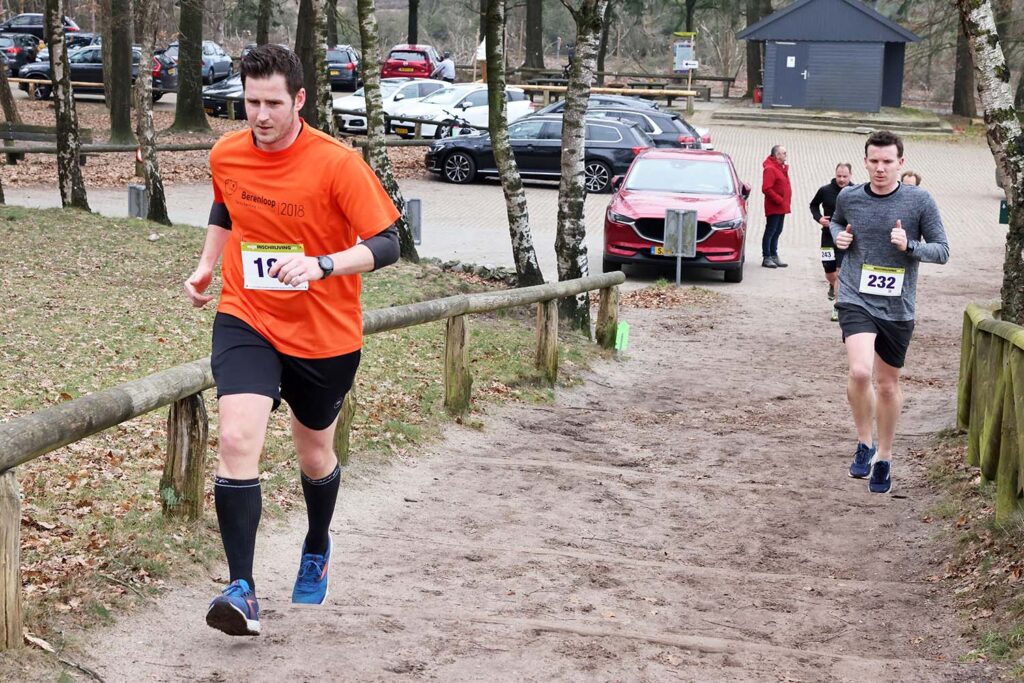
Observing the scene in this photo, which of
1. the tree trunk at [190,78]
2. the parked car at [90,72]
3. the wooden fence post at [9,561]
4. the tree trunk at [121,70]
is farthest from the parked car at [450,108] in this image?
the wooden fence post at [9,561]

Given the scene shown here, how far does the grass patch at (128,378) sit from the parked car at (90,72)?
2581cm

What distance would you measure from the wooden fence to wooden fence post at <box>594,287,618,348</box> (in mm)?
5531

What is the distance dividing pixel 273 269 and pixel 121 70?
2772 centimetres

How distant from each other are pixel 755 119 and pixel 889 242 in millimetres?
40595

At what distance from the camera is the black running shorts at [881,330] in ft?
25.0

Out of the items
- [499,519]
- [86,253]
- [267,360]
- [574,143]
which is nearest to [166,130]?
[86,253]

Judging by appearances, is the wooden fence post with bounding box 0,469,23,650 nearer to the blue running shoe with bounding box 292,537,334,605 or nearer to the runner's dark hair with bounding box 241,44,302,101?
the blue running shoe with bounding box 292,537,334,605

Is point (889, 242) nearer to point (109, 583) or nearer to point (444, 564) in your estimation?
point (444, 564)

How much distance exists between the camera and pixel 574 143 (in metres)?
13.7

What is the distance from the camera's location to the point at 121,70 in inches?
1185

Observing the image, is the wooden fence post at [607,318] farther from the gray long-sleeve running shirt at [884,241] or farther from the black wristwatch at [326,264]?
the black wristwatch at [326,264]

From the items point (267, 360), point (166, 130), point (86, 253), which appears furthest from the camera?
point (166, 130)

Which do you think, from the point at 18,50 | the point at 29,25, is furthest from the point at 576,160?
the point at 29,25

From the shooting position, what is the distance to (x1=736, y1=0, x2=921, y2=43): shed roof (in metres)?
48.6
